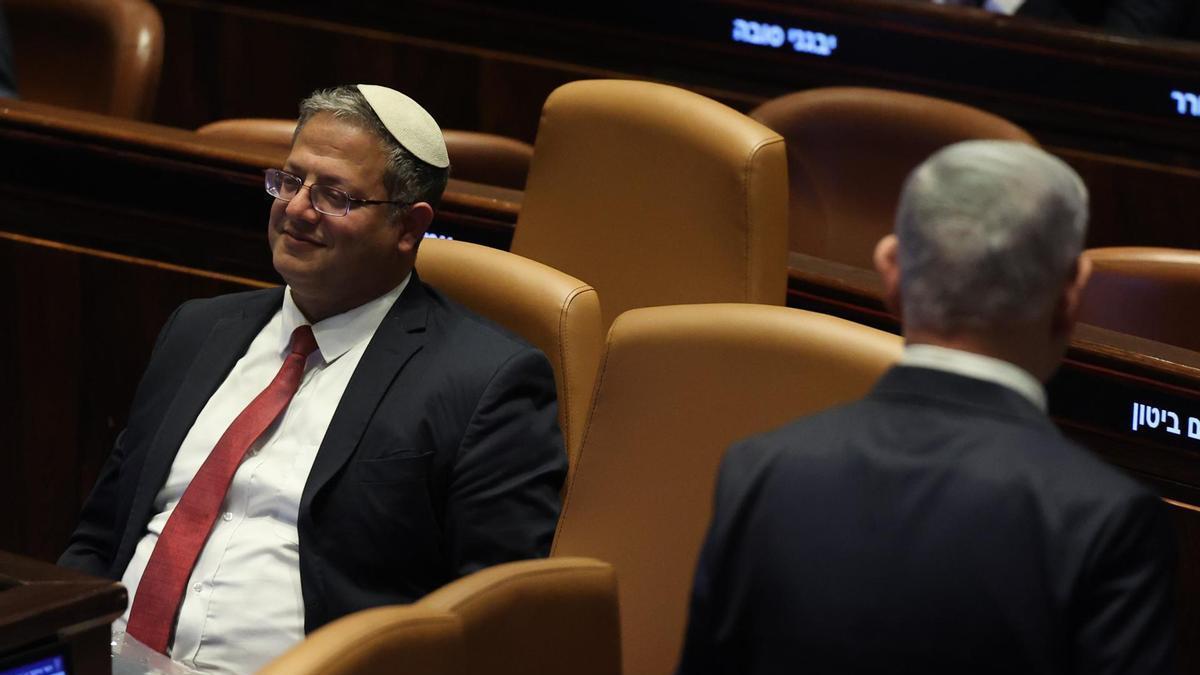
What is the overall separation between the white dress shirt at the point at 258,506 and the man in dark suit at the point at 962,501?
751mm

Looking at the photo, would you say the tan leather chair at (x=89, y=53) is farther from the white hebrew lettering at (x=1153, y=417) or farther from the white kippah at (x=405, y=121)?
the white hebrew lettering at (x=1153, y=417)

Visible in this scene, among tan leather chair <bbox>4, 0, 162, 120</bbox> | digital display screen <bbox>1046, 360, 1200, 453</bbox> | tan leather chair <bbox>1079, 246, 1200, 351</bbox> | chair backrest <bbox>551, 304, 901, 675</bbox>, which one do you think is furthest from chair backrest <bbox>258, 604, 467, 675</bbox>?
tan leather chair <bbox>4, 0, 162, 120</bbox>

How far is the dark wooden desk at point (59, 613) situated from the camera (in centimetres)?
124

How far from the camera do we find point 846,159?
2.61 metres

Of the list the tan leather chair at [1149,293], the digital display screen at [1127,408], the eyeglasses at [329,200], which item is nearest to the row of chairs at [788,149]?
the tan leather chair at [1149,293]

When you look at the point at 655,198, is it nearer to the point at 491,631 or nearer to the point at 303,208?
the point at 303,208

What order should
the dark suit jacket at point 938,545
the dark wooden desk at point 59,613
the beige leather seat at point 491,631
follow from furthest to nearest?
the dark wooden desk at point 59,613 → the beige leather seat at point 491,631 → the dark suit jacket at point 938,545

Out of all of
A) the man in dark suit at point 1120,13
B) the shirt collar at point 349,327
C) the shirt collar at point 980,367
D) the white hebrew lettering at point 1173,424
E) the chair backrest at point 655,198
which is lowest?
the white hebrew lettering at point 1173,424

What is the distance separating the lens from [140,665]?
1.48 meters

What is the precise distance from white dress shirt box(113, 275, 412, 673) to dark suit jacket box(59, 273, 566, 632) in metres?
0.03

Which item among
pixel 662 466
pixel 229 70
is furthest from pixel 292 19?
pixel 662 466

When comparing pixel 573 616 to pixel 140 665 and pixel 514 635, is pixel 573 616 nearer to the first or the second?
pixel 514 635

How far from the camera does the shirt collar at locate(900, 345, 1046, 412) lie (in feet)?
2.94

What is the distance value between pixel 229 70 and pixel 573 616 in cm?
232
